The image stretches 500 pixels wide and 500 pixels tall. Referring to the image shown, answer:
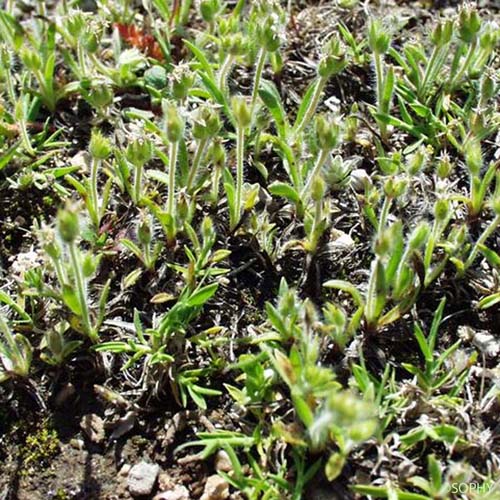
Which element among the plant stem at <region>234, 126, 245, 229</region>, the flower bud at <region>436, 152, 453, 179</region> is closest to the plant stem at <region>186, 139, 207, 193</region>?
the plant stem at <region>234, 126, 245, 229</region>

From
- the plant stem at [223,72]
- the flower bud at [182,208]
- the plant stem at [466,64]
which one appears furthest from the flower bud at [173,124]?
the plant stem at [466,64]

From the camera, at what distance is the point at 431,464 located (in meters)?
2.43

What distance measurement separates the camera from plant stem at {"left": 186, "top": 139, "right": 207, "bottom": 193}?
318 cm

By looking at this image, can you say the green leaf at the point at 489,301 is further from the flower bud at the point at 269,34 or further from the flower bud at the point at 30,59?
the flower bud at the point at 30,59

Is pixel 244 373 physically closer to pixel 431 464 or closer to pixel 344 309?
pixel 344 309

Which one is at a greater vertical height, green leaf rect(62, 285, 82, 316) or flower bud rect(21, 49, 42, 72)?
flower bud rect(21, 49, 42, 72)

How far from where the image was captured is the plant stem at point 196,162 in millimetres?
3184

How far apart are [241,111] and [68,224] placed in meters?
0.91

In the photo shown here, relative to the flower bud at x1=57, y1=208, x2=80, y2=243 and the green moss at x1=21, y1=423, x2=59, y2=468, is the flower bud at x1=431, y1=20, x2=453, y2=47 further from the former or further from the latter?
the green moss at x1=21, y1=423, x2=59, y2=468

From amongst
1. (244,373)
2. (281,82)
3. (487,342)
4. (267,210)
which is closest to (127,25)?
(281,82)

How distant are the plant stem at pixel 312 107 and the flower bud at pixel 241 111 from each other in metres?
0.49

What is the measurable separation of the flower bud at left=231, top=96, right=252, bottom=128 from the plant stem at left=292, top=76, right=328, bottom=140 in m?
0.49

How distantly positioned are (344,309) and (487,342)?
0.60 metres

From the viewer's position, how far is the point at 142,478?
2719mm
